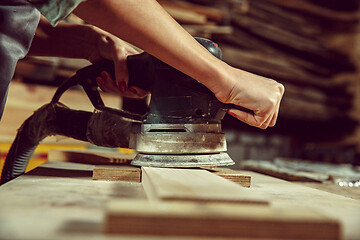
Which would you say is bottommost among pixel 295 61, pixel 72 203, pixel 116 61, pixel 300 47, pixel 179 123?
pixel 72 203

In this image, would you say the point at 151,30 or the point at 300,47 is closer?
the point at 151,30

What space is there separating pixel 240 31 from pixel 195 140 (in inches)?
125

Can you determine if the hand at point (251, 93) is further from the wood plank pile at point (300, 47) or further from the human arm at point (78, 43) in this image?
the wood plank pile at point (300, 47)

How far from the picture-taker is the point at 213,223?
45 centimetres

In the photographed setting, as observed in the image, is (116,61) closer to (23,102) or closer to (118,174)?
(118,174)

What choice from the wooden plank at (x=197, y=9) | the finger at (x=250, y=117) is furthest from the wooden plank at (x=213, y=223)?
the wooden plank at (x=197, y=9)

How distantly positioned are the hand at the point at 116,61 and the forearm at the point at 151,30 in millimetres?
366

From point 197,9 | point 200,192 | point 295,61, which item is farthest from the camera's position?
point 295,61

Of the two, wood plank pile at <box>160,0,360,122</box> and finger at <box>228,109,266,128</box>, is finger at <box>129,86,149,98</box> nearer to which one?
finger at <box>228,109,266,128</box>

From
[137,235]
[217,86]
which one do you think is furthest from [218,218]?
[217,86]

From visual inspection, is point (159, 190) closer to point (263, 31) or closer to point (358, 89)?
point (263, 31)

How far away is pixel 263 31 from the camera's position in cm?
409

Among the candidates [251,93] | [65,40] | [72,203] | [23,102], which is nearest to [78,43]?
[65,40]

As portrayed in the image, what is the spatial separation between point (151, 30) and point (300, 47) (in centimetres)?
392
